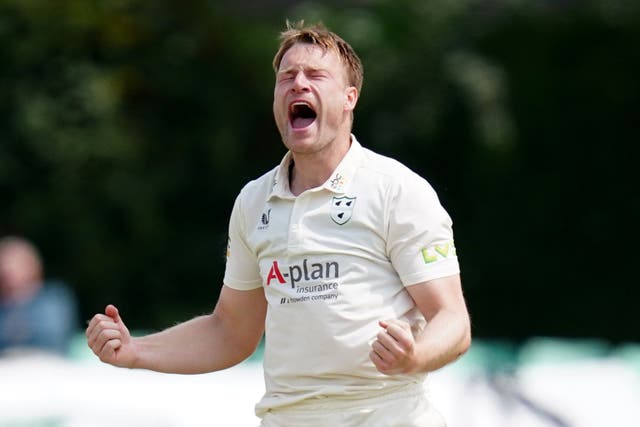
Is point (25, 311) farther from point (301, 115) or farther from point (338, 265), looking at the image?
point (338, 265)

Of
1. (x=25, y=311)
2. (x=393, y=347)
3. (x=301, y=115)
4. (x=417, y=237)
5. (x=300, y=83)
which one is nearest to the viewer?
(x=393, y=347)

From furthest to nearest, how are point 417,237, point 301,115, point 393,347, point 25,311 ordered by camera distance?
point 25,311 < point 301,115 < point 417,237 < point 393,347

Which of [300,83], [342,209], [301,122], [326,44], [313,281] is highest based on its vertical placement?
[326,44]

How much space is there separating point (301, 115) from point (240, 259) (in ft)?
1.75

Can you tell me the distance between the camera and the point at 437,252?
3725 millimetres

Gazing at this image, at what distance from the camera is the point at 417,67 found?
504 inches

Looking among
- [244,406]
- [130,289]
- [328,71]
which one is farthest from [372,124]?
[328,71]

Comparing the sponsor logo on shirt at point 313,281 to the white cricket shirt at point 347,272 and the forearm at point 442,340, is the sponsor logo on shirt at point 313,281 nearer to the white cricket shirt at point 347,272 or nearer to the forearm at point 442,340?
the white cricket shirt at point 347,272

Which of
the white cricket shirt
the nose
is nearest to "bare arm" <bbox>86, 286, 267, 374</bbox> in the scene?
the white cricket shirt

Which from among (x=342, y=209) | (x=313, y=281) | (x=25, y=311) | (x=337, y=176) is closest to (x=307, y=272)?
(x=313, y=281)

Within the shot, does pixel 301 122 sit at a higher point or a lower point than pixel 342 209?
higher

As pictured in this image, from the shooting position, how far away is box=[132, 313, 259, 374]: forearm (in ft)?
13.6

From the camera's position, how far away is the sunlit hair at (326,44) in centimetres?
390

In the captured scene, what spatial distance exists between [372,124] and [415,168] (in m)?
0.67
